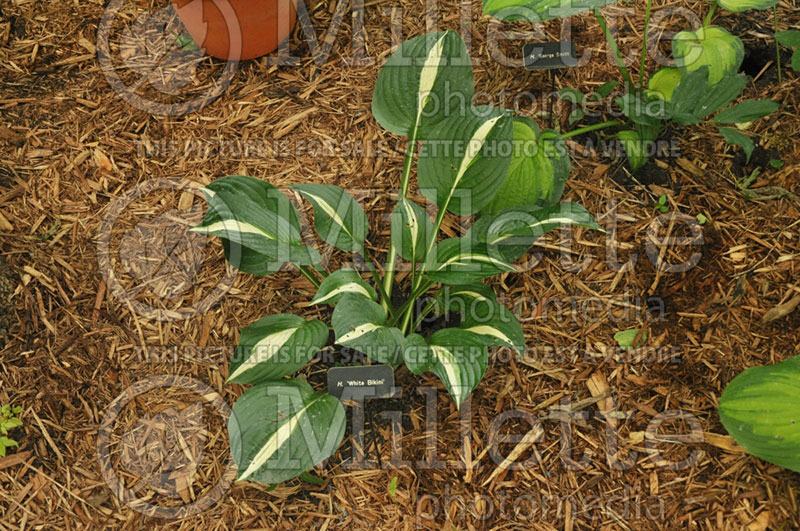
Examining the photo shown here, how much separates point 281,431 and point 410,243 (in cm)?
48

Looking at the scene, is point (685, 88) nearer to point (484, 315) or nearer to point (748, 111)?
point (748, 111)

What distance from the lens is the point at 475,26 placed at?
1977 mm

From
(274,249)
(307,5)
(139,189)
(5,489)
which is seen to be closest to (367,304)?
(274,249)

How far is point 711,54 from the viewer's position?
1.55 metres

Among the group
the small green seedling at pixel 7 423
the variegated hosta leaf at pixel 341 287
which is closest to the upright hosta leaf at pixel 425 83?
the variegated hosta leaf at pixel 341 287

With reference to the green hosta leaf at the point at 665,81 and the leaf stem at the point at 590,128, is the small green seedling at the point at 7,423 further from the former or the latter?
the green hosta leaf at the point at 665,81

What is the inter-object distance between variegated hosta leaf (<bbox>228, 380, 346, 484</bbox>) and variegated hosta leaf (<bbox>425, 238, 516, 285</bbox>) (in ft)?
1.17

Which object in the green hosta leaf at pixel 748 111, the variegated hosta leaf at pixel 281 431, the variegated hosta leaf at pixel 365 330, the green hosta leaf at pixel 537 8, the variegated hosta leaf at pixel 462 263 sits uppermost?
the green hosta leaf at pixel 537 8

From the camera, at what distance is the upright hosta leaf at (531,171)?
1464 mm

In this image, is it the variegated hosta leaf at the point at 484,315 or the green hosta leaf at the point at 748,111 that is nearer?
the variegated hosta leaf at the point at 484,315

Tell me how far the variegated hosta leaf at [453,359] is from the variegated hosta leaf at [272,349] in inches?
8.7

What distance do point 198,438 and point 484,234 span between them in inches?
32.7

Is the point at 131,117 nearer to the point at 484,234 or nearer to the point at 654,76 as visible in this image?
the point at 484,234

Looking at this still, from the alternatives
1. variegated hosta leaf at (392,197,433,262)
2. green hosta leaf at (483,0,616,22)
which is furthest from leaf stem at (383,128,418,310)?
green hosta leaf at (483,0,616,22)
